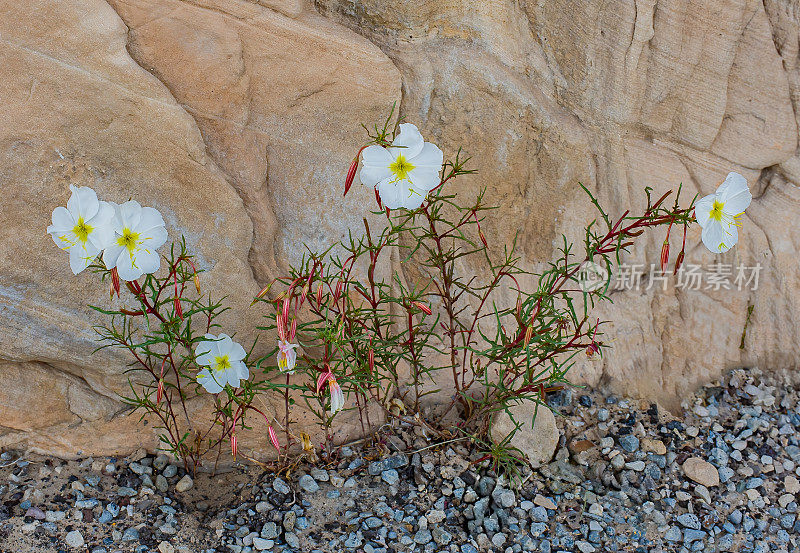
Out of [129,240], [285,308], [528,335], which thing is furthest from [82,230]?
[528,335]

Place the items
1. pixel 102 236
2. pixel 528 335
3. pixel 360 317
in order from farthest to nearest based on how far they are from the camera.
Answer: pixel 360 317
pixel 528 335
pixel 102 236

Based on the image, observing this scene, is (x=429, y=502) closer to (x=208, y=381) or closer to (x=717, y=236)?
(x=208, y=381)

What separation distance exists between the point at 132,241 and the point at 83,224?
4.9 inches

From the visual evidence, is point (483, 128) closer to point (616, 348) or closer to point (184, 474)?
point (616, 348)

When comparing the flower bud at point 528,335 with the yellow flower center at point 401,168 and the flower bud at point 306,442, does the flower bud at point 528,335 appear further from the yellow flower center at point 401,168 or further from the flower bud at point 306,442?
the flower bud at point 306,442

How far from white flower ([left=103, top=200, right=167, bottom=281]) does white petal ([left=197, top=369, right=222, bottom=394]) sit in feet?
1.43

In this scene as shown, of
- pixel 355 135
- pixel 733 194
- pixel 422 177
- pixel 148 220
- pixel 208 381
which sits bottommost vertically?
pixel 208 381

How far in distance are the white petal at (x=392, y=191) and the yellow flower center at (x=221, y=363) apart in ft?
2.37

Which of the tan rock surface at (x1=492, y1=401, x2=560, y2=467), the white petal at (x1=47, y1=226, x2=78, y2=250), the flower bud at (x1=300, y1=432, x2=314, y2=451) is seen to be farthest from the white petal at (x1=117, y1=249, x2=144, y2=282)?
the tan rock surface at (x1=492, y1=401, x2=560, y2=467)

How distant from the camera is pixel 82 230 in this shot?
6.22 feet

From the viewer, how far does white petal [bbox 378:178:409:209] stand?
1.92m

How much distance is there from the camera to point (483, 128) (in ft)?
9.19

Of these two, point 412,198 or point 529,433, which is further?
point 529,433

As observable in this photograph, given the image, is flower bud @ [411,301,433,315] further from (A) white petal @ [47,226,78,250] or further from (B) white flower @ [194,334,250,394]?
(A) white petal @ [47,226,78,250]
